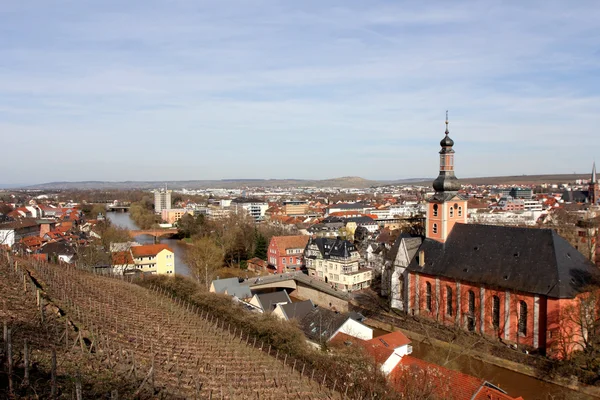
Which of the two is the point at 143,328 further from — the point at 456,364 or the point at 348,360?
the point at 456,364

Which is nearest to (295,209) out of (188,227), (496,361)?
(188,227)

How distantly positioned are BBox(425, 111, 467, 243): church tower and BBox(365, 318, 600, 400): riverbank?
18.0ft

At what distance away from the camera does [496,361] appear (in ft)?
66.6

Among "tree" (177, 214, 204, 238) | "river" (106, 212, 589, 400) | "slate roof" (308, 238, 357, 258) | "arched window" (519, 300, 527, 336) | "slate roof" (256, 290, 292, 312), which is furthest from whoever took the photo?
"tree" (177, 214, 204, 238)

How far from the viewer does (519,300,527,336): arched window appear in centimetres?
2100

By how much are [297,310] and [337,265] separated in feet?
37.5

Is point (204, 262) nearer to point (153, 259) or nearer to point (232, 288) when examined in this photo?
point (153, 259)

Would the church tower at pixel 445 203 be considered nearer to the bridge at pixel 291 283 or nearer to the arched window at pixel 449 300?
the arched window at pixel 449 300

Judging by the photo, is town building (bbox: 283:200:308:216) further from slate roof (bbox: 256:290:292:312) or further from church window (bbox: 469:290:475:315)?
church window (bbox: 469:290:475:315)

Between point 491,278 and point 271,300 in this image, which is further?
point 271,300

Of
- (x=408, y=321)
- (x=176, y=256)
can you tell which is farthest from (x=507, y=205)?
(x=408, y=321)

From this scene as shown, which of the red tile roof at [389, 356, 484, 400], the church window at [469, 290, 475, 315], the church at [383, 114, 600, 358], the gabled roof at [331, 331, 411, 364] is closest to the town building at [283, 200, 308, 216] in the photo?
the church at [383, 114, 600, 358]

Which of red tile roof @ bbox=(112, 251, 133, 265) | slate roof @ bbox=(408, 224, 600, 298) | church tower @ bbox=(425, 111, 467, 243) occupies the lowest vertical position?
red tile roof @ bbox=(112, 251, 133, 265)

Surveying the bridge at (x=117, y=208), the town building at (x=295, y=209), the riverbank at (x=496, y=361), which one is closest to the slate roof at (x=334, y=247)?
the riverbank at (x=496, y=361)
